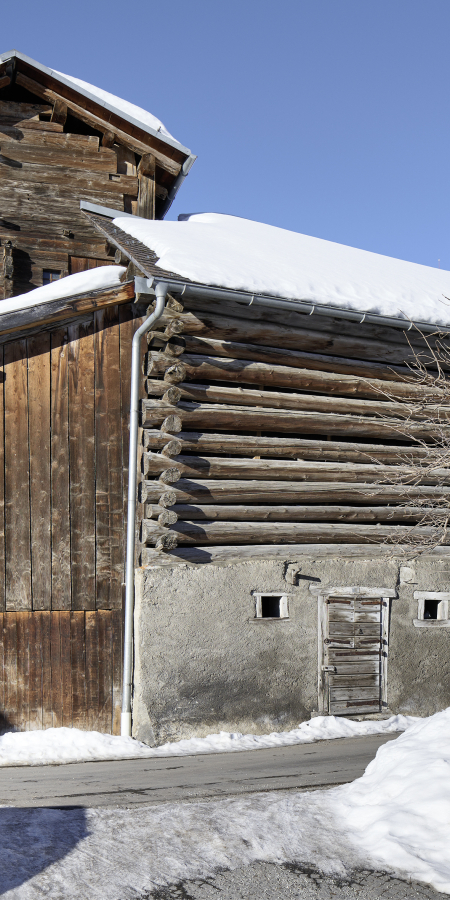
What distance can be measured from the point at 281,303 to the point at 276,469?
1.98 metres

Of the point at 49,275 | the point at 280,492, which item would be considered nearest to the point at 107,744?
the point at 280,492

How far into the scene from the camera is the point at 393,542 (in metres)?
9.66

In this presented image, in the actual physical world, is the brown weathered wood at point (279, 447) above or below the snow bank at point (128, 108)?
below

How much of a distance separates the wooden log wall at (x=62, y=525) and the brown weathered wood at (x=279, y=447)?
694 mm

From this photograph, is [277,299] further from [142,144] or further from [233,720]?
[142,144]

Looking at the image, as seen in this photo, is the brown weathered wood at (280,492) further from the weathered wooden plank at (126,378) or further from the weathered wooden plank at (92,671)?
the weathered wooden plank at (92,671)

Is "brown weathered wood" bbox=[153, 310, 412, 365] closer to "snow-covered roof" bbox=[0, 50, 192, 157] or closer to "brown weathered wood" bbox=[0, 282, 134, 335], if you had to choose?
"brown weathered wood" bbox=[0, 282, 134, 335]

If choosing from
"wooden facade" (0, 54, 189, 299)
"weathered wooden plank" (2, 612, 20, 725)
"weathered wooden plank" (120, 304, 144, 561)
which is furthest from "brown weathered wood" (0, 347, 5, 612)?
"wooden facade" (0, 54, 189, 299)

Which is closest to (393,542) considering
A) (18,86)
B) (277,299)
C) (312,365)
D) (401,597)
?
(401,597)

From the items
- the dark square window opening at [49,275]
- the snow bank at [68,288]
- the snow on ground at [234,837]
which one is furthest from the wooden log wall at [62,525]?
the dark square window opening at [49,275]

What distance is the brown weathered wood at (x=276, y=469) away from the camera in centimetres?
833

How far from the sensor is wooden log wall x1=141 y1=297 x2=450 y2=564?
836 centimetres

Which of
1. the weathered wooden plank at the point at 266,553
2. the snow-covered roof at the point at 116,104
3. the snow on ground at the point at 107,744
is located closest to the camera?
the snow on ground at the point at 107,744

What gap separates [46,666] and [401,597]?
14.8ft
